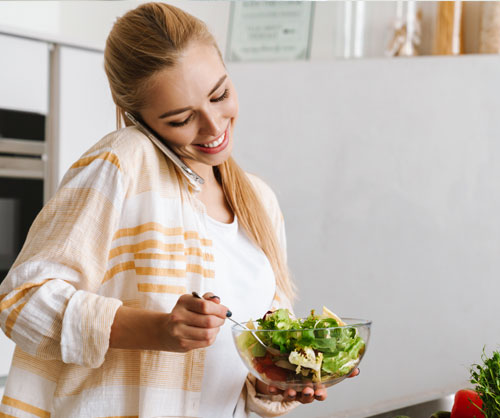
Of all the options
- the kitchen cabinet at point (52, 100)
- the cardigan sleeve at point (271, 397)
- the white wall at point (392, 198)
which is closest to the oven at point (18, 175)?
the kitchen cabinet at point (52, 100)

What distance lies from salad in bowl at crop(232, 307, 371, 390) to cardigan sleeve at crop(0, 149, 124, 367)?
0.19m

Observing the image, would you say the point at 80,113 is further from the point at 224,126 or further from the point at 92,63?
the point at 224,126

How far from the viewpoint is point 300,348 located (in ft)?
2.86

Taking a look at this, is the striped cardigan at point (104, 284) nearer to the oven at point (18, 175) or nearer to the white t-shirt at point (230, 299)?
the white t-shirt at point (230, 299)

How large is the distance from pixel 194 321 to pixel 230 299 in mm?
242

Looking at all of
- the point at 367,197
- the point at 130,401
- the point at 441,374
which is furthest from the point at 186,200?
the point at 441,374

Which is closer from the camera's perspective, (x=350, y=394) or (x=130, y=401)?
(x=130, y=401)

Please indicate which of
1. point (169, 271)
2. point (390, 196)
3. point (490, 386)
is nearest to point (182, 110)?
point (169, 271)

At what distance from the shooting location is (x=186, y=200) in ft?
3.53

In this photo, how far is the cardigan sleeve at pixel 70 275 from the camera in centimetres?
89

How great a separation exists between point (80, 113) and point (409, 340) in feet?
4.40

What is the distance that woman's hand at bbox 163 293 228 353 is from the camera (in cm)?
84

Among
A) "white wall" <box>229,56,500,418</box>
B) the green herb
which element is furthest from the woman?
"white wall" <box>229,56,500,418</box>

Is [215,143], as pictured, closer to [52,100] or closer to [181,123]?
[181,123]
